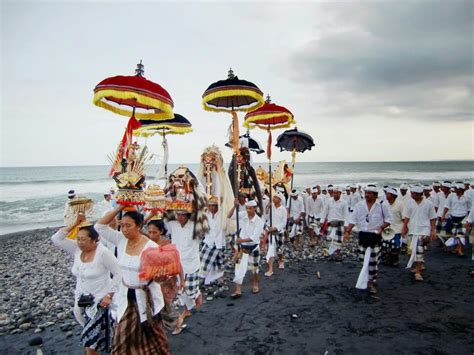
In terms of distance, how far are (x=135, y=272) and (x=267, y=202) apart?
20.3ft

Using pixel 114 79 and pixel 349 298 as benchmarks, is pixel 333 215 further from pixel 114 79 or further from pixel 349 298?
pixel 114 79

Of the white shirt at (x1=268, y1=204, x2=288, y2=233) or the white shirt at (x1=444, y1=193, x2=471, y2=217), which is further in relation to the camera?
the white shirt at (x1=444, y1=193, x2=471, y2=217)

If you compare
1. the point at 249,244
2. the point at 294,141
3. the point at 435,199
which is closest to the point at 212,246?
the point at 249,244

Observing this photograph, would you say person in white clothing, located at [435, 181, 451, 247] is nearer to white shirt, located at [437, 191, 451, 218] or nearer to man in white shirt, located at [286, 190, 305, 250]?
white shirt, located at [437, 191, 451, 218]

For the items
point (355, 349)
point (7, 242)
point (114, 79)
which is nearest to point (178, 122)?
point (114, 79)

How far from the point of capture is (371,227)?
20.3 feet

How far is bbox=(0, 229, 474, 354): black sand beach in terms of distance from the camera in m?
4.39

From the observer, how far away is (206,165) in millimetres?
6715

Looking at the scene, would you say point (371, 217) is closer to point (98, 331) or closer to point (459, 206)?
point (98, 331)

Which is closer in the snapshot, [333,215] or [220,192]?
[220,192]

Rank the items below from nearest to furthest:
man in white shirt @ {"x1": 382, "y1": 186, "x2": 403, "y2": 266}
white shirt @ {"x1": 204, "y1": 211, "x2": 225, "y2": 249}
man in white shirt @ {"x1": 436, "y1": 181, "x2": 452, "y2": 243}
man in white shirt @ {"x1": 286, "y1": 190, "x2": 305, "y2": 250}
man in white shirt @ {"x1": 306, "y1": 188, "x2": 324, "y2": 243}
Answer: white shirt @ {"x1": 204, "y1": 211, "x2": 225, "y2": 249} < man in white shirt @ {"x1": 382, "y1": 186, "x2": 403, "y2": 266} < man in white shirt @ {"x1": 436, "y1": 181, "x2": 452, "y2": 243} < man in white shirt @ {"x1": 286, "y1": 190, "x2": 305, "y2": 250} < man in white shirt @ {"x1": 306, "y1": 188, "x2": 324, "y2": 243}

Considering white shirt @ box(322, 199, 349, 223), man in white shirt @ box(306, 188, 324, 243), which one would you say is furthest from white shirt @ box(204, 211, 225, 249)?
man in white shirt @ box(306, 188, 324, 243)

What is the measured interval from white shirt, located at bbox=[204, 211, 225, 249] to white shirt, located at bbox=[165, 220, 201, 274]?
135cm

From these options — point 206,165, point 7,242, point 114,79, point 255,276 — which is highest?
point 114,79
